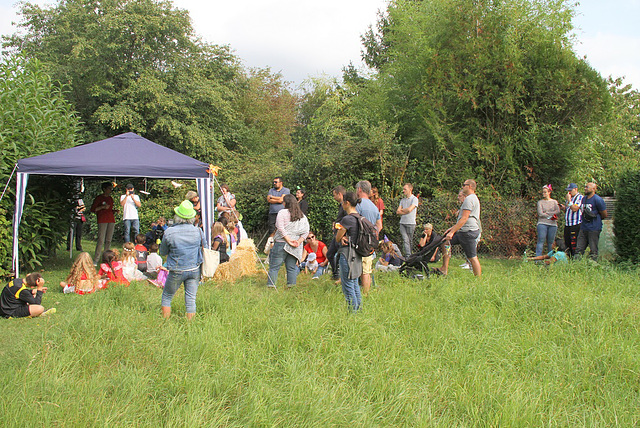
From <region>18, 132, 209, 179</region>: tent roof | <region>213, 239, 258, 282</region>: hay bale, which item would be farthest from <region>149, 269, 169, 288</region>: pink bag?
<region>18, 132, 209, 179</region>: tent roof

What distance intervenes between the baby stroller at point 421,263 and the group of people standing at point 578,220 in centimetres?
305

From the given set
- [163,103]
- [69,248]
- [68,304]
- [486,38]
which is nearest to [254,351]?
[68,304]

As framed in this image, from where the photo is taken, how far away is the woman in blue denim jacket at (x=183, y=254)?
5.23 meters

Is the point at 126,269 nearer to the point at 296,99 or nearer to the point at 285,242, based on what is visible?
the point at 285,242

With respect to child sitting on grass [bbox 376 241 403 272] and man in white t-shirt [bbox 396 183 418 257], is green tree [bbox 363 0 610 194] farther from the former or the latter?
child sitting on grass [bbox 376 241 403 272]

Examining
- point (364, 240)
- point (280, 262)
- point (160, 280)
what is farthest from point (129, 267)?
point (364, 240)

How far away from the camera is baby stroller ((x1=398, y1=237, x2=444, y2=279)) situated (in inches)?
296

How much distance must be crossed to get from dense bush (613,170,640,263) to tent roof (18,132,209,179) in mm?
7854

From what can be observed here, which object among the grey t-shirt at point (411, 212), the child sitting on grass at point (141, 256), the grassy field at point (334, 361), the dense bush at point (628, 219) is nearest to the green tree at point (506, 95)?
the dense bush at point (628, 219)

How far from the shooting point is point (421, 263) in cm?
767

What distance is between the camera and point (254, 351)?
4250 millimetres

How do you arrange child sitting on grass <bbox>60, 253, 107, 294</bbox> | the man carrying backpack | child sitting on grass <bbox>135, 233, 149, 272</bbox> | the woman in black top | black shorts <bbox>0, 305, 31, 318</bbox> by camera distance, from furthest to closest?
child sitting on grass <bbox>135, 233, 149, 272</bbox> → child sitting on grass <bbox>60, 253, 107, 294</bbox> → the man carrying backpack → black shorts <bbox>0, 305, 31, 318</bbox> → the woman in black top

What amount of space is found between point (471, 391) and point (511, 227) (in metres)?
8.21

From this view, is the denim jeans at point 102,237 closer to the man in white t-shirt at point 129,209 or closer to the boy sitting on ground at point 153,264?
the man in white t-shirt at point 129,209
